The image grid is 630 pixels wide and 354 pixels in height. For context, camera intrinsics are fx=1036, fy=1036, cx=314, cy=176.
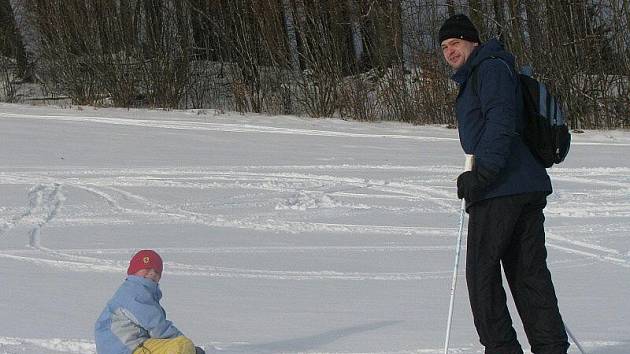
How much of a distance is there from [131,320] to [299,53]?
14.9m

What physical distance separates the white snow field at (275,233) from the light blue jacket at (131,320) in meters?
0.77

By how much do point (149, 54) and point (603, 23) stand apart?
27.5 ft

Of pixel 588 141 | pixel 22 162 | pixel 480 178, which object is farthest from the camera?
pixel 588 141

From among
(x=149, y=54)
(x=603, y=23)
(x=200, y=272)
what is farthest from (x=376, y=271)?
(x=149, y=54)

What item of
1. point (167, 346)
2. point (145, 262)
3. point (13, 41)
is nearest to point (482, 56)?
point (145, 262)

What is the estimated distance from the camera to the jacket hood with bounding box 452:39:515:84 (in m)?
4.37

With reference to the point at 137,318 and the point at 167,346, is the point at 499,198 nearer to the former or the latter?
the point at 167,346

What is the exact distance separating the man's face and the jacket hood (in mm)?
27

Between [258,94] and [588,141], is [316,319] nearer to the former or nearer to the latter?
[588,141]

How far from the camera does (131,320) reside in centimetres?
463

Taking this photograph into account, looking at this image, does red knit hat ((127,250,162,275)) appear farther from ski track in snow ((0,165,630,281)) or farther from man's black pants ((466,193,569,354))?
ski track in snow ((0,165,630,281))

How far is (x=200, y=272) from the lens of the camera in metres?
7.65

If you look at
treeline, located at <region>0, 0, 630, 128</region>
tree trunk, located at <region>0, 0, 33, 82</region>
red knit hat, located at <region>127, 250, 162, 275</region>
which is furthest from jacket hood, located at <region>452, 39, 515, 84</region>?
tree trunk, located at <region>0, 0, 33, 82</region>

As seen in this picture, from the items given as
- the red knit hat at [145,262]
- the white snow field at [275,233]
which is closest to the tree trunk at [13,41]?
the white snow field at [275,233]
